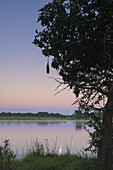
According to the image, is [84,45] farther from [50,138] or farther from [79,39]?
[50,138]

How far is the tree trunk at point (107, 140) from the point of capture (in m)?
9.45

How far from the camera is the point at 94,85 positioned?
9.77 metres

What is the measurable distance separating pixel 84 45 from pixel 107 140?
175 inches

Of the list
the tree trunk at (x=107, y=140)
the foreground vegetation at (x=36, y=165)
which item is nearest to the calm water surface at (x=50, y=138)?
the foreground vegetation at (x=36, y=165)

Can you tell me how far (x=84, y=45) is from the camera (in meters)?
7.96

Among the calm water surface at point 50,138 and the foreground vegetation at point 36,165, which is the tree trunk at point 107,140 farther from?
the calm water surface at point 50,138

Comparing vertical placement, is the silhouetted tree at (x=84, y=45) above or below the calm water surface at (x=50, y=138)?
above

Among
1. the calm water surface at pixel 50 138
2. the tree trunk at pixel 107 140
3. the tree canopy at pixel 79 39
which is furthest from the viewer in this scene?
the calm water surface at pixel 50 138

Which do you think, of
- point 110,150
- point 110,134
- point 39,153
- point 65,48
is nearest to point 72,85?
point 65,48

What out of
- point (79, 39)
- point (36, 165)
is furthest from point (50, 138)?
point (79, 39)

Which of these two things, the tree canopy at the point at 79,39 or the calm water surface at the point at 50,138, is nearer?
the tree canopy at the point at 79,39

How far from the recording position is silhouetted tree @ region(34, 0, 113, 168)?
7.56m

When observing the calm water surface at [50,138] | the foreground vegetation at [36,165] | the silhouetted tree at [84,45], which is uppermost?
the silhouetted tree at [84,45]

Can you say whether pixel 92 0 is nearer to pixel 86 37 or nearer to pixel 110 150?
pixel 86 37
